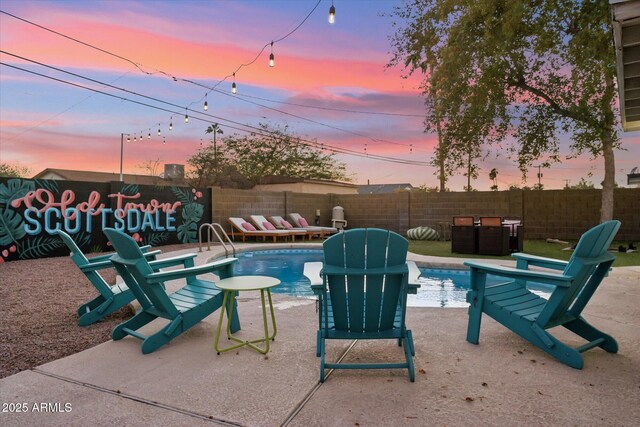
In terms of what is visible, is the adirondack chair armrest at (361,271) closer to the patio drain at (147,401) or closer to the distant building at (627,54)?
the patio drain at (147,401)

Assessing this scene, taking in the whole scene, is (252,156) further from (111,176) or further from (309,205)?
(309,205)

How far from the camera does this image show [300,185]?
79.2ft

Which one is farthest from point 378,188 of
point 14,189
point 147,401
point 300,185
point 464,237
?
point 147,401

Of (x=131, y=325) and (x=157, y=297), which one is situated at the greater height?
(x=157, y=297)

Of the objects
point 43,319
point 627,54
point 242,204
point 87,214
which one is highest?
point 627,54

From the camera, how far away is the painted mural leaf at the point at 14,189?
7.75 metres

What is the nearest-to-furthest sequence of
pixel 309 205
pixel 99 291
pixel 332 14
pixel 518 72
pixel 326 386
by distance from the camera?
pixel 326 386, pixel 99 291, pixel 332 14, pixel 518 72, pixel 309 205

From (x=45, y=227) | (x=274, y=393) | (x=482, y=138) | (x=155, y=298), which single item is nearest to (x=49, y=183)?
(x=45, y=227)

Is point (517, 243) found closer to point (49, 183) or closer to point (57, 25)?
point (49, 183)

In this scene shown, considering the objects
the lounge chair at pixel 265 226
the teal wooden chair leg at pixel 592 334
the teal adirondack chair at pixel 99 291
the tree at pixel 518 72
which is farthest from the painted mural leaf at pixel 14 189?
the tree at pixel 518 72

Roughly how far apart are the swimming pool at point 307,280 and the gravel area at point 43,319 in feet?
8.38

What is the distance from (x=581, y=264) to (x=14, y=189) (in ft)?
30.0

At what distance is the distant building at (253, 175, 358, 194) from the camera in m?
24.2

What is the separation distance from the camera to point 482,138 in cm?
1218
